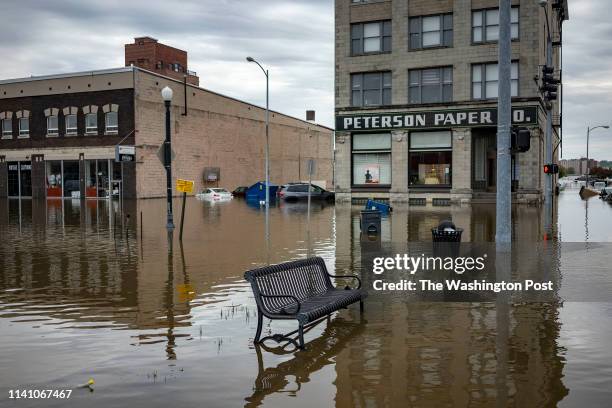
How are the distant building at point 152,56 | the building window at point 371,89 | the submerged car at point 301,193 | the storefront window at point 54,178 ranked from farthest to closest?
the distant building at point 152,56
the storefront window at point 54,178
the submerged car at point 301,193
the building window at point 371,89

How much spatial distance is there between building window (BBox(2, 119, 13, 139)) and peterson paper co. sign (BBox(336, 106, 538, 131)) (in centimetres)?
3452

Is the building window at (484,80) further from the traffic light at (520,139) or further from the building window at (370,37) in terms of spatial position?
the traffic light at (520,139)

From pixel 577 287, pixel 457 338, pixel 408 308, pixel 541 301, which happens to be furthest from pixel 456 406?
pixel 577 287

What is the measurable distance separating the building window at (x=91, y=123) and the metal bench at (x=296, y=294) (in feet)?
169

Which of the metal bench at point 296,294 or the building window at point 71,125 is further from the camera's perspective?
the building window at point 71,125

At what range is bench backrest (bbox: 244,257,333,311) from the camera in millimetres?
8253

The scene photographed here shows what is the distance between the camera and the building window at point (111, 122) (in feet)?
184

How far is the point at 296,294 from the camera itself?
29.9 feet

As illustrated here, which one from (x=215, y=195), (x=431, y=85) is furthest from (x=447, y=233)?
(x=215, y=195)

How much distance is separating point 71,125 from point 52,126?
7.69 feet

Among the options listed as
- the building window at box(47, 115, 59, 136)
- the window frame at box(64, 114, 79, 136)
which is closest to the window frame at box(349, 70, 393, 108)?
the window frame at box(64, 114, 79, 136)

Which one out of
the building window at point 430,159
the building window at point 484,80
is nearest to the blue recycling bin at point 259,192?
the building window at point 430,159

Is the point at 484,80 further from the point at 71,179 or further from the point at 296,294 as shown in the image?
the point at 71,179

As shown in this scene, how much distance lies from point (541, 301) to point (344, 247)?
27.7 ft
